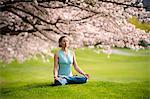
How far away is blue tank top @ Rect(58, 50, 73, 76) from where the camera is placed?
3160 millimetres

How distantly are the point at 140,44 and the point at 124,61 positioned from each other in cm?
19

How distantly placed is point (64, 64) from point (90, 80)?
26 centimetres

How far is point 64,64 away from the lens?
316 cm

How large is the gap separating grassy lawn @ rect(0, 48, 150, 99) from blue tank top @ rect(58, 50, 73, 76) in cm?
7

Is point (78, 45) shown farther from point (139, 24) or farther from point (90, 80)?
point (139, 24)

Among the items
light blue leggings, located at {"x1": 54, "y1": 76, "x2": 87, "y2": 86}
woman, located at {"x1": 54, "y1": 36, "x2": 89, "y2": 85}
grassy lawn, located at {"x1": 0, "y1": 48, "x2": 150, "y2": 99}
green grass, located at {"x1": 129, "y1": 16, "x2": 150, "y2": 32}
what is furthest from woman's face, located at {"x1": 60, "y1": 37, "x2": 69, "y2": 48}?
green grass, located at {"x1": 129, "y1": 16, "x2": 150, "y2": 32}

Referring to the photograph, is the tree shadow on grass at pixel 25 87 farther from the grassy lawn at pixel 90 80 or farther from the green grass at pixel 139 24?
the green grass at pixel 139 24

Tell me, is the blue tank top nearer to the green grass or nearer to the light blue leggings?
the light blue leggings

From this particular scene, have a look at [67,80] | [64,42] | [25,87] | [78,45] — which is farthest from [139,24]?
[25,87]

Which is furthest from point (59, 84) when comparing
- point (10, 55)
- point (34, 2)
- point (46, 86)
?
point (34, 2)

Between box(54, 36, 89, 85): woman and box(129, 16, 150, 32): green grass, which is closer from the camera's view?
box(54, 36, 89, 85): woman

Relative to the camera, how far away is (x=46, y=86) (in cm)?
318

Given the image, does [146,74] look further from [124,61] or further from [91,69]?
[91,69]

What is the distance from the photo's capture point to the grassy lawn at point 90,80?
3.15 meters
